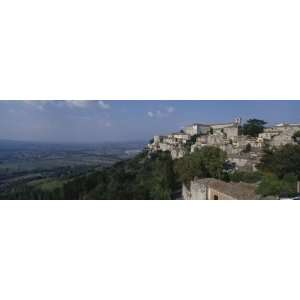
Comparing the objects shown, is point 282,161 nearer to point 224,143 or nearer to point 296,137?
point 296,137

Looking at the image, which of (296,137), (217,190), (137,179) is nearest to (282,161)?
(296,137)

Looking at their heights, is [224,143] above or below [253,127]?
below

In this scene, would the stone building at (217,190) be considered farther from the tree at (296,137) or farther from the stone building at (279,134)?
the tree at (296,137)

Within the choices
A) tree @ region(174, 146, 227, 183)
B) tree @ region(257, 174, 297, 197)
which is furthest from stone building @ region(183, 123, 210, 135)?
tree @ region(257, 174, 297, 197)

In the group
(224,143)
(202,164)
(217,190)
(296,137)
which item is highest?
(296,137)

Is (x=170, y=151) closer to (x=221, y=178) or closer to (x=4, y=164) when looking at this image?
(x=221, y=178)

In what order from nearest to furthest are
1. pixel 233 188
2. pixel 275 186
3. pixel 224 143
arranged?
pixel 275 186, pixel 233 188, pixel 224 143

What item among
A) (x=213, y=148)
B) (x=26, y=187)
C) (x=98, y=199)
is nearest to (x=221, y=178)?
(x=213, y=148)
